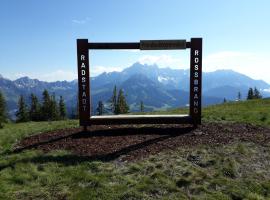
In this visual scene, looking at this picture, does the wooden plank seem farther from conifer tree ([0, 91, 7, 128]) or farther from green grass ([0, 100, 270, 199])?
conifer tree ([0, 91, 7, 128])

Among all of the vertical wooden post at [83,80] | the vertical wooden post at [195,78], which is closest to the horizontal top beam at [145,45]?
the vertical wooden post at [83,80]

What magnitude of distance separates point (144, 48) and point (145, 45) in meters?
0.18

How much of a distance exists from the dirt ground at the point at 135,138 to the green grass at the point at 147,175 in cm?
99

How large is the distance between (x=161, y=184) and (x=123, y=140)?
641 centimetres

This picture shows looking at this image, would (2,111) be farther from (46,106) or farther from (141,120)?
(141,120)

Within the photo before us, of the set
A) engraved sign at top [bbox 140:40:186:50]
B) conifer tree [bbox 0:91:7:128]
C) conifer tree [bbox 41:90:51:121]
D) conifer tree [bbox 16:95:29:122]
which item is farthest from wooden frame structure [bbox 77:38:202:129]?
conifer tree [bbox 16:95:29:122]

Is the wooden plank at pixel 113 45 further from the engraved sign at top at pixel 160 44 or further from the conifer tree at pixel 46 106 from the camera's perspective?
the conifer tree at pixel 46 106

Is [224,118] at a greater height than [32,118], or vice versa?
[224,118]

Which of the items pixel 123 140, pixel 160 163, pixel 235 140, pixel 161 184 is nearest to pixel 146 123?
pixel 123 140

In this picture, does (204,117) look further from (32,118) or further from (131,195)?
(32,118)

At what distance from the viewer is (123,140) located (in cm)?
1825

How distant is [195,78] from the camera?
21.2m

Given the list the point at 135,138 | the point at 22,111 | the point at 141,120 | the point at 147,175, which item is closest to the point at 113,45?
the point at 141,120

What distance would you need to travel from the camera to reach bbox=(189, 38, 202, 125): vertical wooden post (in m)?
20.9
